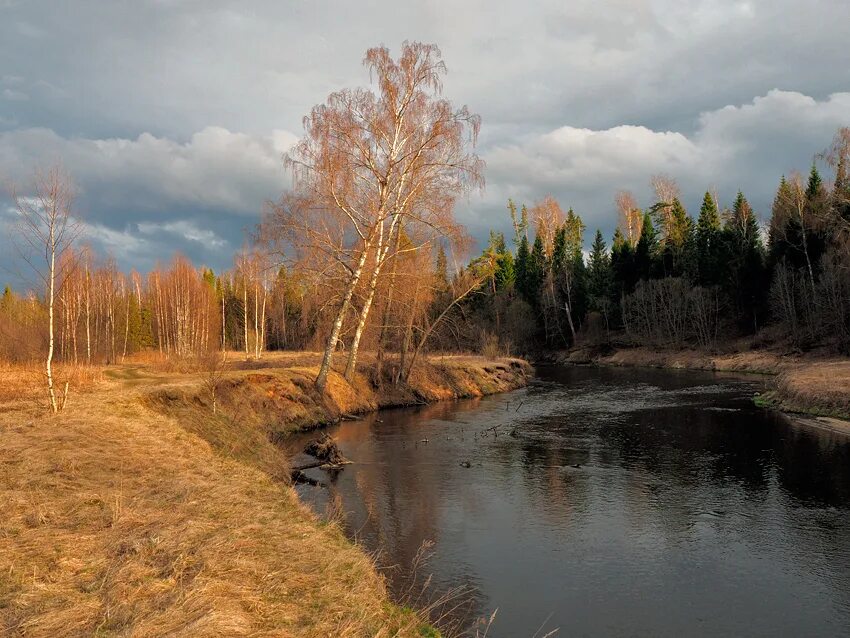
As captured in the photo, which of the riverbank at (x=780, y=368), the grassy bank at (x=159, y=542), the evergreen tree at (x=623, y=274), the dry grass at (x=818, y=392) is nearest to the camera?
the grassy bank at (x=159, y=542)

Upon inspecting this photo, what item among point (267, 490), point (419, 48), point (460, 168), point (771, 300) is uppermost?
point (419, 48)

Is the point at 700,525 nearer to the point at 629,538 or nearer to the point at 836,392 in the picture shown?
the point at 629,538

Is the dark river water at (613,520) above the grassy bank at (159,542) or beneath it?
beneath

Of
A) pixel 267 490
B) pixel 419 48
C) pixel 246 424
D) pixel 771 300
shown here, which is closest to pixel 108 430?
pixel 267 490

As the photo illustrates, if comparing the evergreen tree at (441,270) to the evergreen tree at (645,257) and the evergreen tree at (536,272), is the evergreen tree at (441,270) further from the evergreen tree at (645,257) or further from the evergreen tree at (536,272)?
the evergreen tree at (536,272)

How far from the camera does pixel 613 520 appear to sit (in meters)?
12.0

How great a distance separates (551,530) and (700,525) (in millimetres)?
3096

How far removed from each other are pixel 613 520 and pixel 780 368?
40873 millimetres

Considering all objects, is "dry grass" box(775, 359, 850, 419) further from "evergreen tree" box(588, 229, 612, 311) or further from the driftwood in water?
"evergreen tree" box(588, 229, 612, 311)

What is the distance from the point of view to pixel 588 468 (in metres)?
16.4

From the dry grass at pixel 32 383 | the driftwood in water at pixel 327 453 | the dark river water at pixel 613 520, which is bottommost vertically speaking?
the dark river water at pixel 613 520

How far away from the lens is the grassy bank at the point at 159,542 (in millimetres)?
5113

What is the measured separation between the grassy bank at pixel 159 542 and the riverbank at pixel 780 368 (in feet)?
70.5

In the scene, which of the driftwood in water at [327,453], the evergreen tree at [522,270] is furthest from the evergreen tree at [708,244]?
the driftwood in water at [327,453]
